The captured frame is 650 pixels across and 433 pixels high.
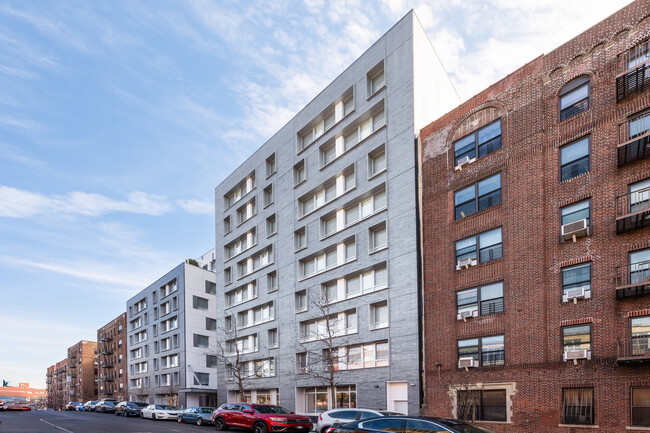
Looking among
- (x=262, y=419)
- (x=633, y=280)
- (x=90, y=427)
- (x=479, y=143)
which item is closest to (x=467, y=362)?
(x=633, y=280)

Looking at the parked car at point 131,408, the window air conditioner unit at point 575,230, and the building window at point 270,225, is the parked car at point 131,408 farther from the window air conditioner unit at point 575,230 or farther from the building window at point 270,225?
the window air conditioner unit at point 575,230

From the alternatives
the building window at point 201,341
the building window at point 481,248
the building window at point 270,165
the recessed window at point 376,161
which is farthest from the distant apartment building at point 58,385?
the building window at point 481,248

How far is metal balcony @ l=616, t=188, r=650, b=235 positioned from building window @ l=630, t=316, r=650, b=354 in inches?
133

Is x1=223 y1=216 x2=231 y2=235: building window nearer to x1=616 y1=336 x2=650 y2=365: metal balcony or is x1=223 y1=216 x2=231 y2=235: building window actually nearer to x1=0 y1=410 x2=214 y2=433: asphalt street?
x1=0 y1=410 x2=214 y2=433: asphalt street

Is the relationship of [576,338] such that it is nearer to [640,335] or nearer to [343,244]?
[640,335]

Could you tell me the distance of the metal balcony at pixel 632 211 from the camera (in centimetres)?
1977

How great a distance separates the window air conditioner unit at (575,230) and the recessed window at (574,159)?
2.26 m

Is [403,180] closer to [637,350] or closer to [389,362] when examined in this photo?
[389,362]

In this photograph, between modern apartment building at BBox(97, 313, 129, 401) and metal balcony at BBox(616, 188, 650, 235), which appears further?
modern apartment building at BBox(97, 313, 129, 401)

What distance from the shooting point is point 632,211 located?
67.6 feet

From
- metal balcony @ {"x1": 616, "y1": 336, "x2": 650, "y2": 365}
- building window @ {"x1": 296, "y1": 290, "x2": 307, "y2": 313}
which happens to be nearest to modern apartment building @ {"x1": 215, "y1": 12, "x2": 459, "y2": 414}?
building window @ {"x1": 296, "y1": 290, "x2": 307, "y2": 313}

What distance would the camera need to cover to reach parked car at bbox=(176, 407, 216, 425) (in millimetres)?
35947

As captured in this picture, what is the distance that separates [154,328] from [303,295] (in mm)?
43397

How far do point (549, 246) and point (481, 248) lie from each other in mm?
3826
